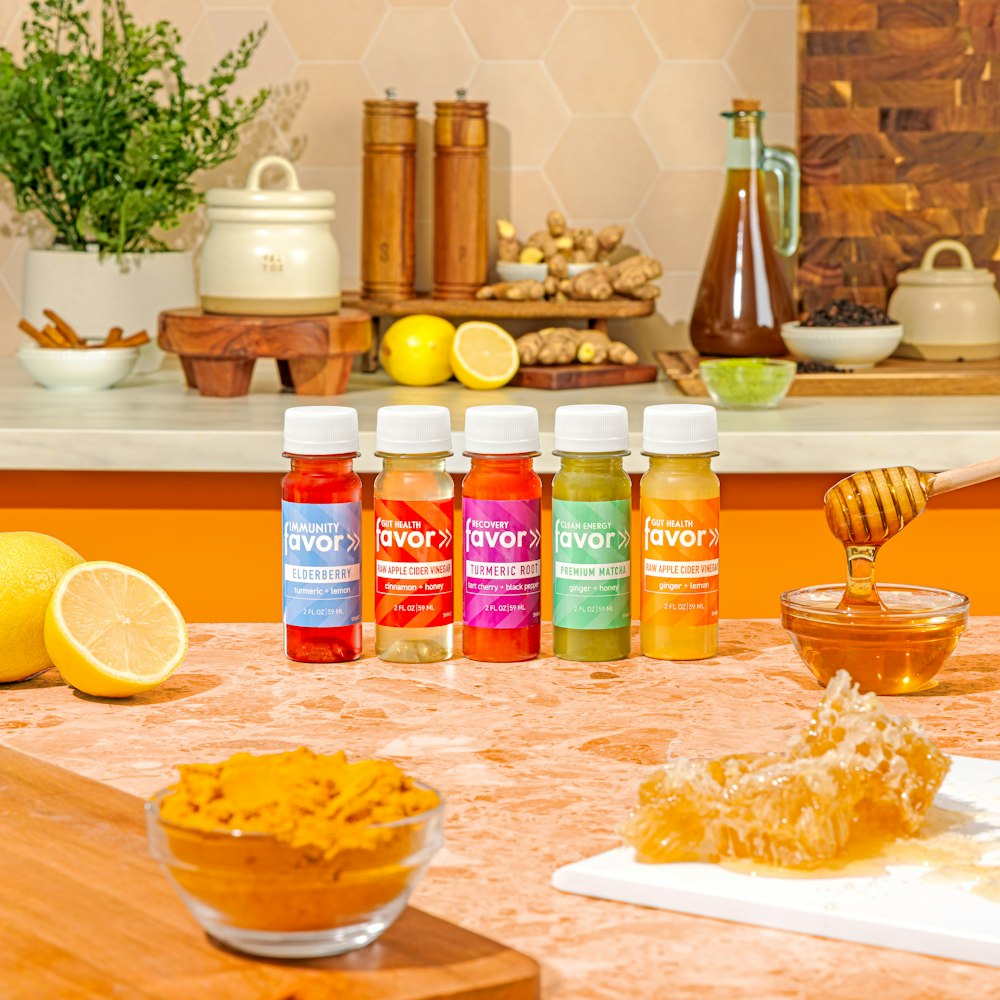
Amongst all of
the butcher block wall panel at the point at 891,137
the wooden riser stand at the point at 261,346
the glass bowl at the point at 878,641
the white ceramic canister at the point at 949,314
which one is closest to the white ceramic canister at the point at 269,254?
the wooden riser stand at the point at 261,346

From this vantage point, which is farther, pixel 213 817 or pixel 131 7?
pixel 131 7

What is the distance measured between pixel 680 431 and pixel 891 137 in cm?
166

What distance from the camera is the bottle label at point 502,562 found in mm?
1170

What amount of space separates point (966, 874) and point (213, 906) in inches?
13.5

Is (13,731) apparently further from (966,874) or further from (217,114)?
(217,114)

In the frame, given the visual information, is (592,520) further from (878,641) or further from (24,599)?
(24,599)

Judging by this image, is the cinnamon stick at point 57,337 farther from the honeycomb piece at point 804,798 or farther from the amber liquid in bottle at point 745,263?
the honeycomb piece at point 804,798

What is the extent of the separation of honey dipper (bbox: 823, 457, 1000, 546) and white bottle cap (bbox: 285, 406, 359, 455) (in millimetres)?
335

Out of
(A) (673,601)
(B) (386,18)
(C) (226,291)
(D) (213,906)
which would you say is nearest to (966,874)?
(D) (213,906)

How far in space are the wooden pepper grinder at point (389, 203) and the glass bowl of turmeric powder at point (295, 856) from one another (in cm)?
202

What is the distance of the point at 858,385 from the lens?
238cm

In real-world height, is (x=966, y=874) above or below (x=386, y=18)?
below

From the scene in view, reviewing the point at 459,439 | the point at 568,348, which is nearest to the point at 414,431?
the point at 459,439

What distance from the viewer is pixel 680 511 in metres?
1.17
